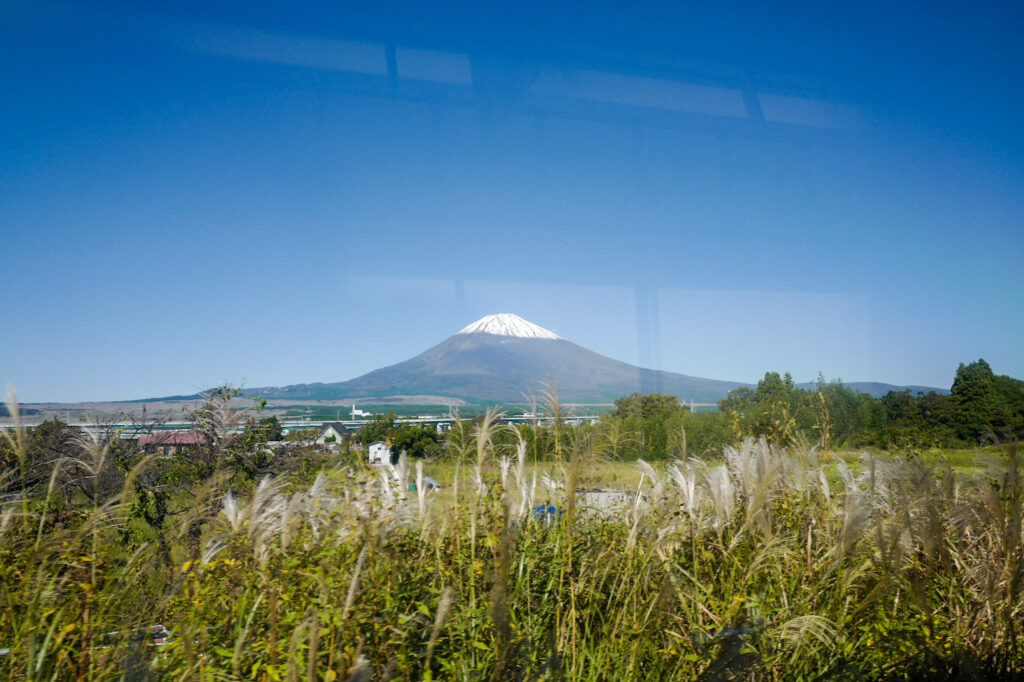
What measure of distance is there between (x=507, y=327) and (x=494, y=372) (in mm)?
13097

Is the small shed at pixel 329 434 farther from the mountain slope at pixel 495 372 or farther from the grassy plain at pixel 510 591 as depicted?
the mountain slope at pixel 495 372

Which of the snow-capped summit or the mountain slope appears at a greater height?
the snow-capped summit

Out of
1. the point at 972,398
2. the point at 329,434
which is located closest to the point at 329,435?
the point at 329,434

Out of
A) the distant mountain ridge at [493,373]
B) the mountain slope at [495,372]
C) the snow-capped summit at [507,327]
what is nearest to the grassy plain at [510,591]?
the distant mountain ridge at [493,373]

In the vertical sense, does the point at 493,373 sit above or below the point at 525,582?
above

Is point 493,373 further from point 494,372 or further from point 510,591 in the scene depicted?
point 510,591

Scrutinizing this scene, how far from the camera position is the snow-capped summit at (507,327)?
70744 mm

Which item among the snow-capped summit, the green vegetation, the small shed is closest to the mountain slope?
the snow-capped summit

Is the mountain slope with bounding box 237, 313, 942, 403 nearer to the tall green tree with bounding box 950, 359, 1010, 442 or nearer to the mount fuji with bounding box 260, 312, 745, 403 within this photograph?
the mount fuji with bounding box 260, 312, 745, 403

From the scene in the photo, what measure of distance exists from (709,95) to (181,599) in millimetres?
8067

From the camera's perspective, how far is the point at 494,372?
250 feet

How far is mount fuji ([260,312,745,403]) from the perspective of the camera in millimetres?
45875

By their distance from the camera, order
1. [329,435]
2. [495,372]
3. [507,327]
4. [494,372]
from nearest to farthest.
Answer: [329,435], [495,372], [494,372], [507,327]

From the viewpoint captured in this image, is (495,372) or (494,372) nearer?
(495,372)
